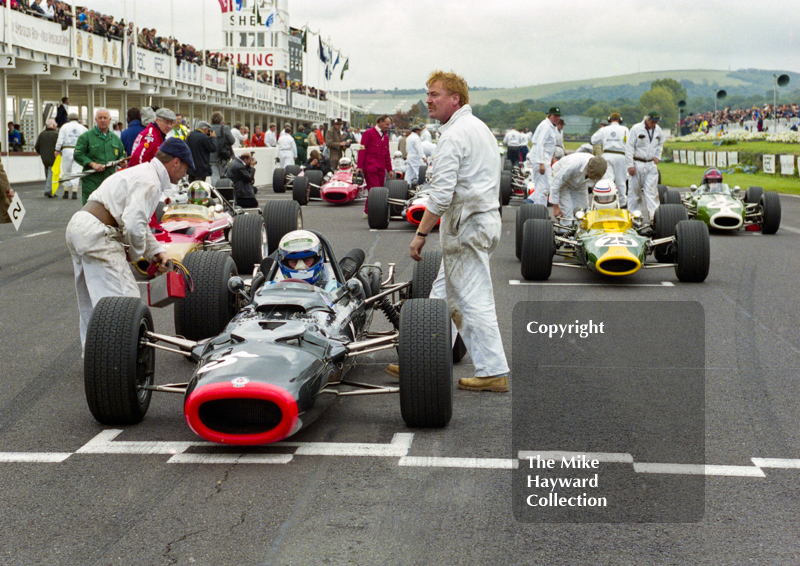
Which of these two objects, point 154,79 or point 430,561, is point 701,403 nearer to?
point 430,561

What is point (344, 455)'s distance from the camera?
5227 millimetres

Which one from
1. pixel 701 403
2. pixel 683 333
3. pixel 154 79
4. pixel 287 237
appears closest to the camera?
pixel 701 403

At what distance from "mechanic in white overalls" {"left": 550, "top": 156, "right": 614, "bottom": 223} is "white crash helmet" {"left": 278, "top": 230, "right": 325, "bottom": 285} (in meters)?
6.44

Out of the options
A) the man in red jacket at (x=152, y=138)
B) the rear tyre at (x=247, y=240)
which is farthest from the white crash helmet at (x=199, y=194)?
the man in red jacket at (x=152, y=138)

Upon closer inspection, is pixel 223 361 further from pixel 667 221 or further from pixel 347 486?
pixel 667 221

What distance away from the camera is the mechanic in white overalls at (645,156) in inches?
→ 693

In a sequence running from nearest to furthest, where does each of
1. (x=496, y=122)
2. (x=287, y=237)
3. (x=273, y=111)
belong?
(x=287, y=237), (x=273, y=111), (x=496, y=122)

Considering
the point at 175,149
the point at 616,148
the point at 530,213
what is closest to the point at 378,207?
the point at 616,148

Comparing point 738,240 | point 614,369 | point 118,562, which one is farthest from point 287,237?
point 738,240

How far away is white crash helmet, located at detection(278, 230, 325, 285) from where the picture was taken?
22.1ft

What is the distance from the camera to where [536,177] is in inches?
694

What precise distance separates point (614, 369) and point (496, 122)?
12986 centimetres

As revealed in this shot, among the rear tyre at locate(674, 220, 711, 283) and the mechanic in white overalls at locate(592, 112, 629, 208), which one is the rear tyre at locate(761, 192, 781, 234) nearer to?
the mechanic in white overalls at locate(592, 112, 629, 208)

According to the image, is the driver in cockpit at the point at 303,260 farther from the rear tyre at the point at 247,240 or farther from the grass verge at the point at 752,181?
the grass verge at the point at 752,181
